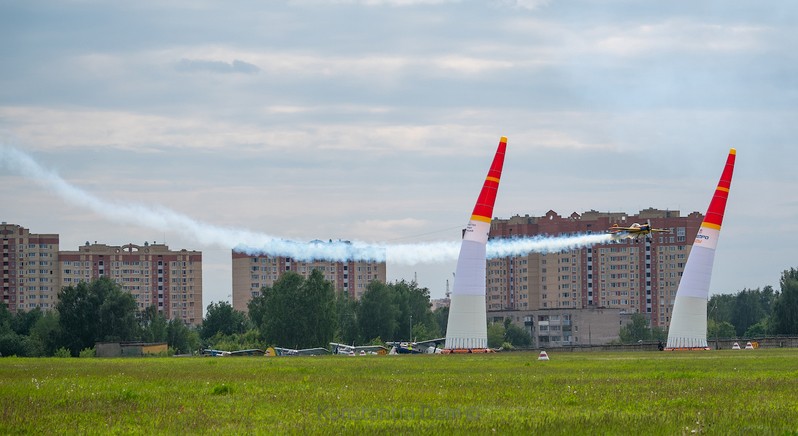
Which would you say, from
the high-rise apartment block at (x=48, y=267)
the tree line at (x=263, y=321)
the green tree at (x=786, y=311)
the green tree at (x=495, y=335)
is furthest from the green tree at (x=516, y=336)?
the high-rise apartment block at (x=48, y=267)

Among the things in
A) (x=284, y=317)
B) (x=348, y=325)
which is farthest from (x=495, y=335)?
(x=284, y=317)

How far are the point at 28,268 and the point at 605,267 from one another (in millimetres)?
87823

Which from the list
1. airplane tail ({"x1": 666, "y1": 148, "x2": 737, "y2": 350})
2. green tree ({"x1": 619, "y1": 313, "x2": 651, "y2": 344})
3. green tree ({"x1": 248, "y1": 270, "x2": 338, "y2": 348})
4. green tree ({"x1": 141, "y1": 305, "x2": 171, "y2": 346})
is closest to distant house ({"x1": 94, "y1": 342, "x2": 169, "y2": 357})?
green tree ({"x1": 141, "y1": 305, "x2": 171, "y2": 346})

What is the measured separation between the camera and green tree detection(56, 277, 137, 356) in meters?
105

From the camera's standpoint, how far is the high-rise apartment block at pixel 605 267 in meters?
180

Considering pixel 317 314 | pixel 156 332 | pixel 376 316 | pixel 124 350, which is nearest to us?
pixel 124 350

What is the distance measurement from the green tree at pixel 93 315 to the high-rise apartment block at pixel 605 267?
80.1 metres

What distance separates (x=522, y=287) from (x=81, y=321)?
97942mm

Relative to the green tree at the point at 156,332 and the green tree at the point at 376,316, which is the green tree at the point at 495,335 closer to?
the green tree at the point at 376,316

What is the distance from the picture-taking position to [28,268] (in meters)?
192

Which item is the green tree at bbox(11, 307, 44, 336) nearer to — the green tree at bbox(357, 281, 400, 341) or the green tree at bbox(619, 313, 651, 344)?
the green tree at bbox(357, 281, 400, 341)

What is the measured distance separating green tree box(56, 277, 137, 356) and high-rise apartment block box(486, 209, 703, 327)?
8006 cm

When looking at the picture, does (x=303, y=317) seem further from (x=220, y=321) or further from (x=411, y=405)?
(x=411, y=405)

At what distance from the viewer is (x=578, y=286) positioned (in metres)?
186
